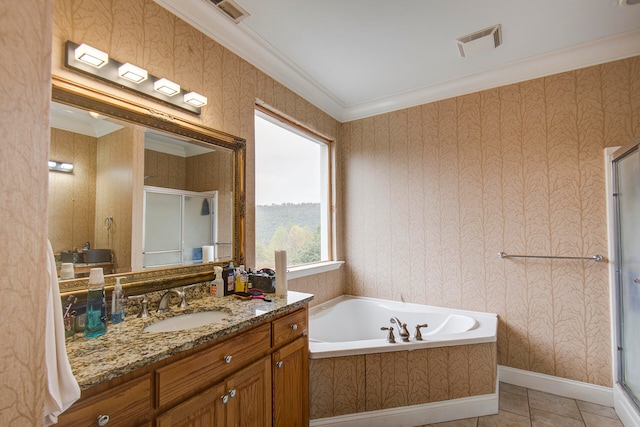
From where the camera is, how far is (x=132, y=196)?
1466 mm

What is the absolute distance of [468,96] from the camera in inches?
105

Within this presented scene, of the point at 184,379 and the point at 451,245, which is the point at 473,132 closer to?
the point at 451,245

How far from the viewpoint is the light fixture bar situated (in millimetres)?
1255

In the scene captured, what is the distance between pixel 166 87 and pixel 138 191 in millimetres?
566

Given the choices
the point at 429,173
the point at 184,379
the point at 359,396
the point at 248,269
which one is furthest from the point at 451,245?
the point at 184,379

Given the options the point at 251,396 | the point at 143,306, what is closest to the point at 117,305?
the point at 143,306

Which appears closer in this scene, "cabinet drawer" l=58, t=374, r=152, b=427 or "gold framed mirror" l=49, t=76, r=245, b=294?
"cabinet drawer" l=58, t=374, r=152, b=427

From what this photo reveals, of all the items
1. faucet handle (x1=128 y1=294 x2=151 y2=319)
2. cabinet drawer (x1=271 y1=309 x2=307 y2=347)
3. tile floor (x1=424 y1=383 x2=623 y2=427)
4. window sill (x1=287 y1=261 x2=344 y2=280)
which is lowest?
tile floor (x1=424 y1=383 x2=623 y2=427)

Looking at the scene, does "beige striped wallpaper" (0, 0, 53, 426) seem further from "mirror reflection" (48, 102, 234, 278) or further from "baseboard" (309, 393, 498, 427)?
"baseboard" (309, 393, 498, 427)

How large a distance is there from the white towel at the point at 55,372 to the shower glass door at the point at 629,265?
9.21 feet

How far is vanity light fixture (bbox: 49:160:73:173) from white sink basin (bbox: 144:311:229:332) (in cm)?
75

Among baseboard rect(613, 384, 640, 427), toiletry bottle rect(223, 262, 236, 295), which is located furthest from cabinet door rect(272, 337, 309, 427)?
baseboard rect(613, 384, 640, 427)

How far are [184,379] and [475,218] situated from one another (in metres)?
2.50

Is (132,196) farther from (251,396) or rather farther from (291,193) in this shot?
(291,193)
